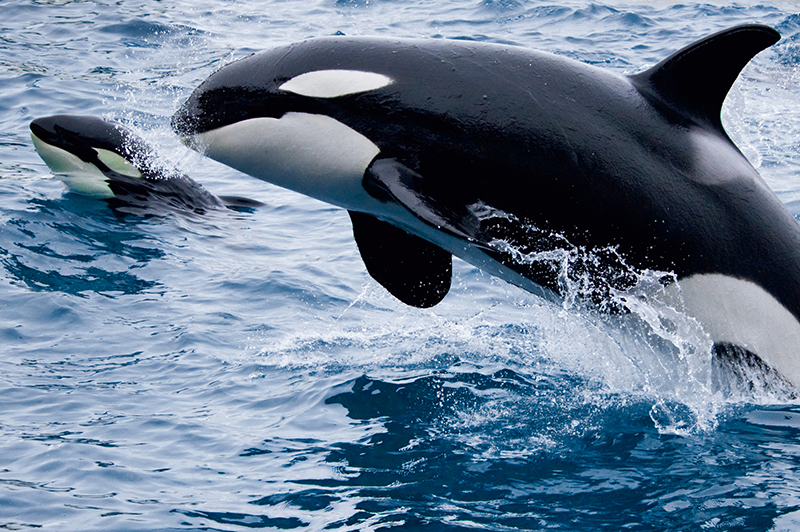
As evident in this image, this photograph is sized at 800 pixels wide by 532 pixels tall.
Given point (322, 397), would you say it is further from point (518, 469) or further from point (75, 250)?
point (75, 250)

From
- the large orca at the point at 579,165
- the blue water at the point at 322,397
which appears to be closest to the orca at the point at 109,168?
the blue water at the point at 322,397

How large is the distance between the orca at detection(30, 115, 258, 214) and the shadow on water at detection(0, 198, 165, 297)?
34 cm

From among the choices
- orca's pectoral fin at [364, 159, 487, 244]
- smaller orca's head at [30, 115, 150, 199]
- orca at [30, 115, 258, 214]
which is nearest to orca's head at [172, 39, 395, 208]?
orca's pectoral fin at [364, 159, 487, 244]

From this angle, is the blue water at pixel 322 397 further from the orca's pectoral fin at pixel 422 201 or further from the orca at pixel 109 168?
the orca's pectoral fin at pixel 422 201

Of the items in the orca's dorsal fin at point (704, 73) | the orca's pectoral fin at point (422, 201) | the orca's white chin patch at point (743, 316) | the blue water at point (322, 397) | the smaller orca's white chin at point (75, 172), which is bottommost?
the blue water at point (322, 397)

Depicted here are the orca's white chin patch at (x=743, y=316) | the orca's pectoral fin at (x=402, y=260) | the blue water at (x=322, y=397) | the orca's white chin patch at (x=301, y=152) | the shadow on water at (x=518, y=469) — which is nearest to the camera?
the shadow on water at (x=518, y=469)

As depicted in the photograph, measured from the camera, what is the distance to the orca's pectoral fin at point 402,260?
671cm

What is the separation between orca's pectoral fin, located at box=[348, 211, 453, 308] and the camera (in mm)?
6707

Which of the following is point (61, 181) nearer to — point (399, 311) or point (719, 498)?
point (399, 311)

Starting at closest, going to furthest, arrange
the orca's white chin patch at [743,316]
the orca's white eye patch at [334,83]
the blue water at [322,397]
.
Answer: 1. the blue water at [322,397]
2. the orca's white chin patch at [743,316]
3. the orca's white eye patch at [334,83]

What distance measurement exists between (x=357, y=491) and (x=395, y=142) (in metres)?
2.07

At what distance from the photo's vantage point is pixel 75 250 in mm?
9922

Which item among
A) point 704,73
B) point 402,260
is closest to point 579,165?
point 704,73

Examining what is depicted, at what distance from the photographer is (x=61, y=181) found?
38.4 feet
